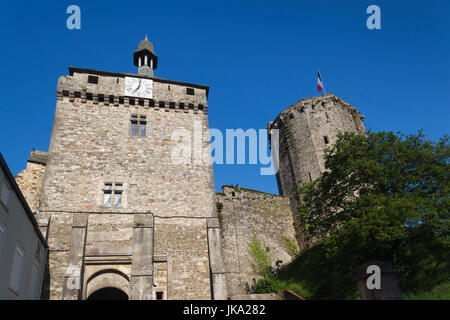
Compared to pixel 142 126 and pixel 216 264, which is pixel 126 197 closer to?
pixel 142 126

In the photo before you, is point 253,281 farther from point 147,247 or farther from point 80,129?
point 80,129

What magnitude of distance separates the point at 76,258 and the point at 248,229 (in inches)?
518

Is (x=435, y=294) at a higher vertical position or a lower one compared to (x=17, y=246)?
lower

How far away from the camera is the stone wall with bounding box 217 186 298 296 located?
22.3m

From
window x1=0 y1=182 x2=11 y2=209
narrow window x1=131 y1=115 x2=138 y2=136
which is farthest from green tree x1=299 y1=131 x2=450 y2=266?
window x1=0 y1=182 x2=11 y2=209

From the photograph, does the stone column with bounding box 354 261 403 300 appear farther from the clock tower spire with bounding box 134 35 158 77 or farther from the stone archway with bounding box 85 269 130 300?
the clock tower spire with bounding box 134 35 158 77

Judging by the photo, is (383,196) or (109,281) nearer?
(109,281)

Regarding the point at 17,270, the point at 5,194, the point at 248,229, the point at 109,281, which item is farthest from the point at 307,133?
the point at 5,194

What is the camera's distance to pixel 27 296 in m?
11.2

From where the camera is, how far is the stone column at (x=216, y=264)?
13.6 metres

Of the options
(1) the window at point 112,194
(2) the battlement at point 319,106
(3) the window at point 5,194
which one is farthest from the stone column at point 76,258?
(2) the battlement at point 319,106

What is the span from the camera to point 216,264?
1432cm
